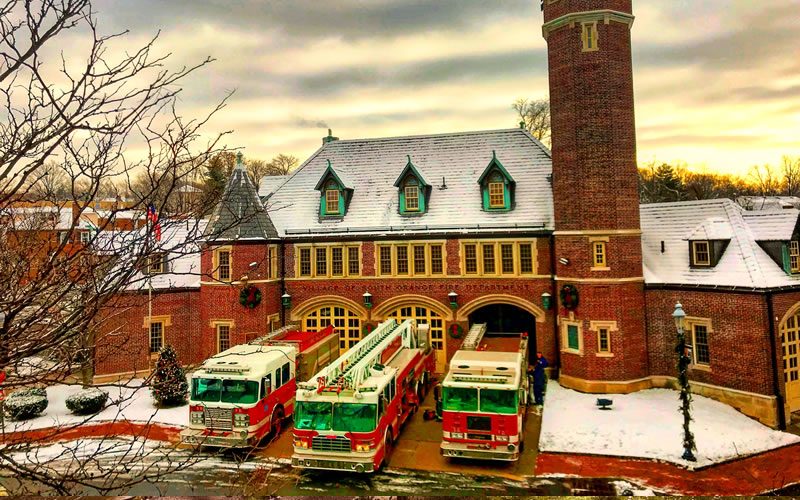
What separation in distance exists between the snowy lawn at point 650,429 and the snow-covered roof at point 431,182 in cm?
801

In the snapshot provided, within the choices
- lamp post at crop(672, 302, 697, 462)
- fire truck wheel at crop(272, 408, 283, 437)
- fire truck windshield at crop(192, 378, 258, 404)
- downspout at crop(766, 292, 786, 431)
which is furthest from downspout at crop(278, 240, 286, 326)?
downspout at crop(766, 292, 786, 431)

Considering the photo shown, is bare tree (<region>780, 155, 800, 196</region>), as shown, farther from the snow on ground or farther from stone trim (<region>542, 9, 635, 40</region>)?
the snow on ground

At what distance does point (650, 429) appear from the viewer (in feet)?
51.5

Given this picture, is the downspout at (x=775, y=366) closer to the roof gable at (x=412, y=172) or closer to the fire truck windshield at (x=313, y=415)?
the roof gable at (x=412, y=172)

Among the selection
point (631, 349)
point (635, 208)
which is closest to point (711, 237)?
point (635, 208)

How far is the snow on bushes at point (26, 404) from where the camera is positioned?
17781 millimetres

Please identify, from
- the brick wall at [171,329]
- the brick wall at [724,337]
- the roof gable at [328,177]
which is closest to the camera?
the brick wall at [724,337]

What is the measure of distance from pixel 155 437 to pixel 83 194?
13.6m

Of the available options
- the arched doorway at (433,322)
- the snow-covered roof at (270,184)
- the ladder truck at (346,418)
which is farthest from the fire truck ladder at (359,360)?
the snow-covered roof at (270,184)

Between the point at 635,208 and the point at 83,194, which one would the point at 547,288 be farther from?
the point at 83,194

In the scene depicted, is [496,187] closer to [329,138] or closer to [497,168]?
[497,168]

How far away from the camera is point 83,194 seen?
5.16 metres

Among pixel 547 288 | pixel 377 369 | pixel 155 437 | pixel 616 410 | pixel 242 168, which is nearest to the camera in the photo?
pixel 377 369

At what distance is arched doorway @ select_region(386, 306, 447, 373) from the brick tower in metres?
5.69
